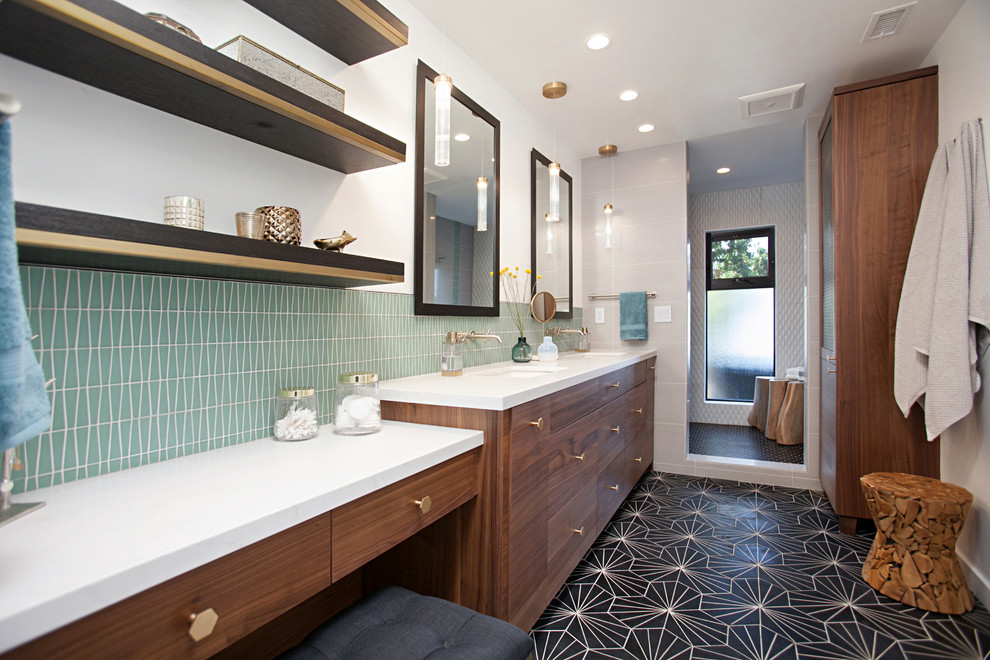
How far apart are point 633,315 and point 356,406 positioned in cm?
268

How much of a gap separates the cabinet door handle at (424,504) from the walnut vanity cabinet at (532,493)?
236 millimetres

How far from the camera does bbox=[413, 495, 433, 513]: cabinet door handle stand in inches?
43.9

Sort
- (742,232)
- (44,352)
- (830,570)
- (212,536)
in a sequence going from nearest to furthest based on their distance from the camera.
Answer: (212,536)
(44,352)
(830,570)
(742,232)

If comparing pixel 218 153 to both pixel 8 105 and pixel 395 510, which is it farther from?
pixel 395 510

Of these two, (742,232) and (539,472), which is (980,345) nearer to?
(539,472)

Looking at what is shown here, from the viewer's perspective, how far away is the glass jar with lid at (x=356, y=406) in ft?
4.42

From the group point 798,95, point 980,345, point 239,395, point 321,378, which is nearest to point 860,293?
point 980,345

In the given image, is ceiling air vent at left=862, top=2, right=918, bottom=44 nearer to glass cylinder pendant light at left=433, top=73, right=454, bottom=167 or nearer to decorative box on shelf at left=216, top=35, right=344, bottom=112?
glass cylinder pendant light at left=433, top=73, right=454, bottom=167

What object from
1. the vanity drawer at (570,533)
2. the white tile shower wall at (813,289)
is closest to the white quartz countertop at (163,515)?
the vanity drawer at (570,533)

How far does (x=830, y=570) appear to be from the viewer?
6.91 ft

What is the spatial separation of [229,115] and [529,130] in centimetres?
217

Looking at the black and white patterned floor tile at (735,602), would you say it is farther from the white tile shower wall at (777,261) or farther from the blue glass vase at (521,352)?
the white tile shower wall at (777,261)

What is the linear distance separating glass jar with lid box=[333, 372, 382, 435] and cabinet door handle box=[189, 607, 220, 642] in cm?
66

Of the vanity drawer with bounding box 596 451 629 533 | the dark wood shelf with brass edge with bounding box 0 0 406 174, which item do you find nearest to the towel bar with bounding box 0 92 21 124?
the dark wood shelf with brass edge with bounding box 0 0 406 174
